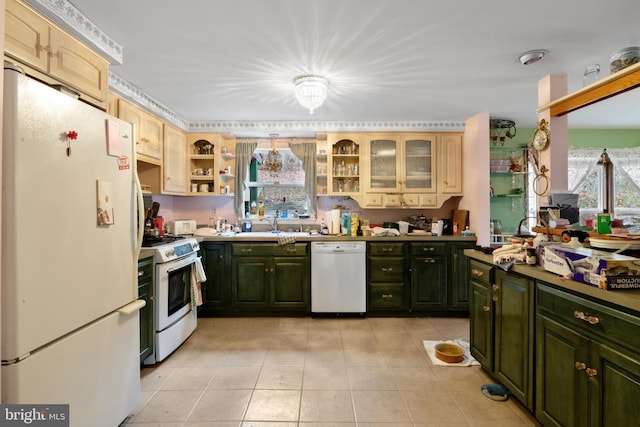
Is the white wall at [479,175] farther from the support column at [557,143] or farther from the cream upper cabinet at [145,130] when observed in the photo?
the cream upper cabinet at [145,130]

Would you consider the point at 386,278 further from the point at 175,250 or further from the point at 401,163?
the point at 175,250

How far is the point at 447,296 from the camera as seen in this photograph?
3625 mm

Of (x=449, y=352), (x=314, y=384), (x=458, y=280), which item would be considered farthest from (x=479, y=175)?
(x=314, y=384)

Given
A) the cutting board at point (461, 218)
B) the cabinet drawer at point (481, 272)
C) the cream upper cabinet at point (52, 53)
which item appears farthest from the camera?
the cutting board at point (461, 218)

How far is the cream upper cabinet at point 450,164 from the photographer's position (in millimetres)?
3957

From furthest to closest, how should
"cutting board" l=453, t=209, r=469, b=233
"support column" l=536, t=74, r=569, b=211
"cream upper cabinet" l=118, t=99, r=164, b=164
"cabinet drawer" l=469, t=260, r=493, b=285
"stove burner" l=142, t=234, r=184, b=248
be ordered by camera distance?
"cutting board" l=453, t=209, r=469, b=233
"cream upper cabinet" l=118, t=99, r=164, b=164
"stove burner" l=142, t=234, r=184, b=248
"support column" l=536, t=74, r=569, b=211
"cabinet drawer" l=469, t=260, r=493, b=285

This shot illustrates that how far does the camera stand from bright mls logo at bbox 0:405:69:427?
1130 mm

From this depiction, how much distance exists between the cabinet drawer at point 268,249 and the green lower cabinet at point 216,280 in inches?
5.7

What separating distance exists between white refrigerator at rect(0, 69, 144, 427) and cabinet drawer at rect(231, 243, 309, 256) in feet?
5.96

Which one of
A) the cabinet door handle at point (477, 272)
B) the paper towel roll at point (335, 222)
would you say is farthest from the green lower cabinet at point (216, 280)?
the cabinet door handle at point (477, 272)

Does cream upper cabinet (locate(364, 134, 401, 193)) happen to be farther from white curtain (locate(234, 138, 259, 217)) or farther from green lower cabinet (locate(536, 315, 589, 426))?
Answer: green lower cabinet (locate(536, 315, 589, 426))

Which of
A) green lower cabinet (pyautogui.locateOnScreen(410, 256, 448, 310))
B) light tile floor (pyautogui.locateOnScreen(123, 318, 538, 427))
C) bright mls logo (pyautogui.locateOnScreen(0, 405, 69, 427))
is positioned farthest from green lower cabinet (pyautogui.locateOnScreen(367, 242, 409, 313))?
bright mls logo (pyautogui.locateOnScreen(0, 405, 69, 427))

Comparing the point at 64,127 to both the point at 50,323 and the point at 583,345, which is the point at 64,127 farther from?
the point at 583,345

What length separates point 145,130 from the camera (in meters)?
3.06
